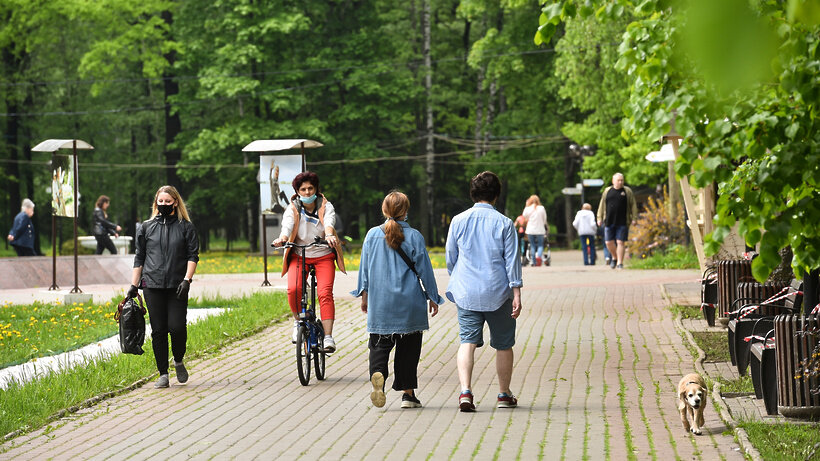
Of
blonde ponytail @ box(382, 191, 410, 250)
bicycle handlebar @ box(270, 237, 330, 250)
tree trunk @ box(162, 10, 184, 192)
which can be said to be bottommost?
bicycle handlebar @ box(270, 237, 330, 250)

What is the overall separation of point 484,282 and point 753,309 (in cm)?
289

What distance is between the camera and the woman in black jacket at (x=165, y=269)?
9.38 metres

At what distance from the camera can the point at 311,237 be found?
9.98 m

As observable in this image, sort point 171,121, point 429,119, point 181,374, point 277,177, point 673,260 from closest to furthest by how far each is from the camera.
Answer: point 181,374 → point 277,177 → point 673,260 → point 171,121 → point 429,119

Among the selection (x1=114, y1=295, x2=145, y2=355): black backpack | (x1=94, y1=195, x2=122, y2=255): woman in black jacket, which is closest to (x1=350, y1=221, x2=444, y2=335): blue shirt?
(x1=114, y1=295, x2=145, y2=355): black backpack

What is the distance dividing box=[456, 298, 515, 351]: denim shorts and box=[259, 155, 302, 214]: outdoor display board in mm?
10552

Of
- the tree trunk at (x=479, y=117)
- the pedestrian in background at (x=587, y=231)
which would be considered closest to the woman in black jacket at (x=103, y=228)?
the pedestrian in background at (x=587, y=231)

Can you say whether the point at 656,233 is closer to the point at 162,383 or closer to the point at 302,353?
the point at 302,353

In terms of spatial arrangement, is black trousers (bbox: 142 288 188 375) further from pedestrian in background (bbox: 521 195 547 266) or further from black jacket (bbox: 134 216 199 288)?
pedestrian in background (bbox: 521 195 547 266)

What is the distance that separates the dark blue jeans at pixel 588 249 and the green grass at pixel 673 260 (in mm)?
936

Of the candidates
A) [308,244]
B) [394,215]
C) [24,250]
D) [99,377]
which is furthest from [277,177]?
[394,215]

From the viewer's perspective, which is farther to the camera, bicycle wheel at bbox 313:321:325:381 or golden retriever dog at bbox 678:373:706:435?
bicycle wheel at bbox 313:321:325:381

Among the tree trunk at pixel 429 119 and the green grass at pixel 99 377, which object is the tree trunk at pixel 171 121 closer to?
the tree trunk at pixel 429 119

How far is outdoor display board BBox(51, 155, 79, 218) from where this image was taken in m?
18.7
